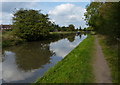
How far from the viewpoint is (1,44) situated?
2345 cm

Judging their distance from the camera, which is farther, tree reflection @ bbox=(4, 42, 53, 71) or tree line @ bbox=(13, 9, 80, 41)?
tree line @ bbox=(13, 9, 80, 41)

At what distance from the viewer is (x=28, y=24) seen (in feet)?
107

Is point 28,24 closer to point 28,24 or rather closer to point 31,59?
point 28,24

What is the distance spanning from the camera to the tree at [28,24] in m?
32.1

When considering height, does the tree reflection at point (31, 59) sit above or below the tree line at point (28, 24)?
below

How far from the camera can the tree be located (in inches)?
1262

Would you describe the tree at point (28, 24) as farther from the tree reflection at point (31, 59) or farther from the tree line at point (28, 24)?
the tree reflection at point (31, 59)

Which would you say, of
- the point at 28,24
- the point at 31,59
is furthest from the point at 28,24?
the point at 31,59

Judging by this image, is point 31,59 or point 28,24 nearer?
point 31,59

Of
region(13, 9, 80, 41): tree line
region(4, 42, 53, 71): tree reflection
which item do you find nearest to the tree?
region(13, 9, 80, 41): tree line

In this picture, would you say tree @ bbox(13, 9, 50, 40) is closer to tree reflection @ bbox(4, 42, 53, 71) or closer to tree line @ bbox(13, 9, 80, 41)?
tree line @ bbox(13, 9, 80, 41)

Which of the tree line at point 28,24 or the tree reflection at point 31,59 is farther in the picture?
the tree line at point 28,24

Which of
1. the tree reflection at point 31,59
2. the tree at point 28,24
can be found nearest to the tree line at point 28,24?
the tree at point 28,24

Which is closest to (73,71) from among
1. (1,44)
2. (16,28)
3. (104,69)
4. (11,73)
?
(104,69)
